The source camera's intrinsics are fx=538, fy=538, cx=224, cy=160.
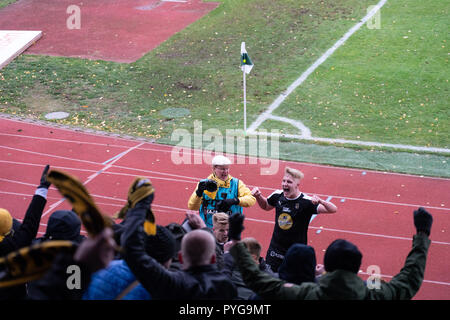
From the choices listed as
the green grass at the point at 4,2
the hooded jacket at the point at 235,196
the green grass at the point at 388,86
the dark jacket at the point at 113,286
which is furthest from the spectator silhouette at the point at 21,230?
the green grass at the point at 4,2

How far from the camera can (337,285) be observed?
4094 millimetres

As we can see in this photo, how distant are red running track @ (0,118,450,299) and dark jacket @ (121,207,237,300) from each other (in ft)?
16.1

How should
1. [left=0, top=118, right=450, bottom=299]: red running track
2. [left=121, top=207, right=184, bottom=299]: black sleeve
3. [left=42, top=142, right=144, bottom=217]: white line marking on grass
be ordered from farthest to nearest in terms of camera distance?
[left=42, top=142, right=144, bottom=217]: white line marking on grass → [left=0, top=118, right=450, bottom=299]: red running track → [left=121, top=207, right=184, bottom=299]: black sleeve

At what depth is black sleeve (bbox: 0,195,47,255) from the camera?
17.6 feet

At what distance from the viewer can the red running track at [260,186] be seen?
9.27 m

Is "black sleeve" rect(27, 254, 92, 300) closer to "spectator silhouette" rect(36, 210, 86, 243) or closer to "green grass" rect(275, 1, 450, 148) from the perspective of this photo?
"spectator silhouette" rect(36, 210, 86, 243)

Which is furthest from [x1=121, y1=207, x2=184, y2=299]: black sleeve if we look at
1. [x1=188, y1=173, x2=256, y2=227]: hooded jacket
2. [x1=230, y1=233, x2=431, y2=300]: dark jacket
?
[x1=188, y1=173, x2=256, y2=227]: hooded jacket

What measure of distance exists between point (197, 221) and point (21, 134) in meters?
10.8

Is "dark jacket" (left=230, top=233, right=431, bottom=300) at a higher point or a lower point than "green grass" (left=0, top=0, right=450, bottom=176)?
lower

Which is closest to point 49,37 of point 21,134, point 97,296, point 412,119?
point 21,134

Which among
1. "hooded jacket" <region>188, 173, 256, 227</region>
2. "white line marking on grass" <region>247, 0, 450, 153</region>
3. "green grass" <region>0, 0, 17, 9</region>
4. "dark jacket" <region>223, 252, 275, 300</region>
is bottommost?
"dark jacket" <region>223, 252, 275, 300</region>

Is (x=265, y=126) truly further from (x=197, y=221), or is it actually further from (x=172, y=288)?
(x=172, y=288)

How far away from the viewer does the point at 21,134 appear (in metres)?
14.5

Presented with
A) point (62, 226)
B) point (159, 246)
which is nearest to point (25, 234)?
point (62, 226)
